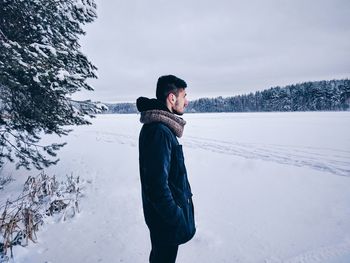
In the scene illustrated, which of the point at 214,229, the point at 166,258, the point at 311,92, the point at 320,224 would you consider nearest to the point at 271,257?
the point at 214,229

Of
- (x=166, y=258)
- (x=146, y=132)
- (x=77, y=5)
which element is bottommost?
(x=166, y=258)

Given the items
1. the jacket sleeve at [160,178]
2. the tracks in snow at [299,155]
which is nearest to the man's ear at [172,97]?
the jacket sleeve at [160,178]

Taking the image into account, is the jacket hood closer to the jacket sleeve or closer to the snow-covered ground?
the jacket sleeve

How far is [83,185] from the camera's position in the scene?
6734mm

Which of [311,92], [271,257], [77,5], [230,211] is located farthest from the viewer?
[311,92]

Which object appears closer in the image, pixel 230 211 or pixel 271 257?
Answer: pixel 271 257

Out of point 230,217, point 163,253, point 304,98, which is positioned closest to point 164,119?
point 163,253

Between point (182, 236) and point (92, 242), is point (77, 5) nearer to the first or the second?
point (92, 242)

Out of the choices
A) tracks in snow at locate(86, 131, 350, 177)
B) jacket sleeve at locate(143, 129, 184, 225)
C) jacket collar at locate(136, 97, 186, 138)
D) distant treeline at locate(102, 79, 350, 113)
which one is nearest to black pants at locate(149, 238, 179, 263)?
jacket sleeve at locate(143, 129, 184, 225)

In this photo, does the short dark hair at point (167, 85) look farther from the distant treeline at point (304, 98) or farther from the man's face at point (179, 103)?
the distant treeline at point (304, 98)

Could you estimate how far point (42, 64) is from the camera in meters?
5.23

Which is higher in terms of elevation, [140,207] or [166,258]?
[166,258]

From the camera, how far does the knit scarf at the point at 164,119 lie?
2166mm

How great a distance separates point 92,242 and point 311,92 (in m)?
82.2
